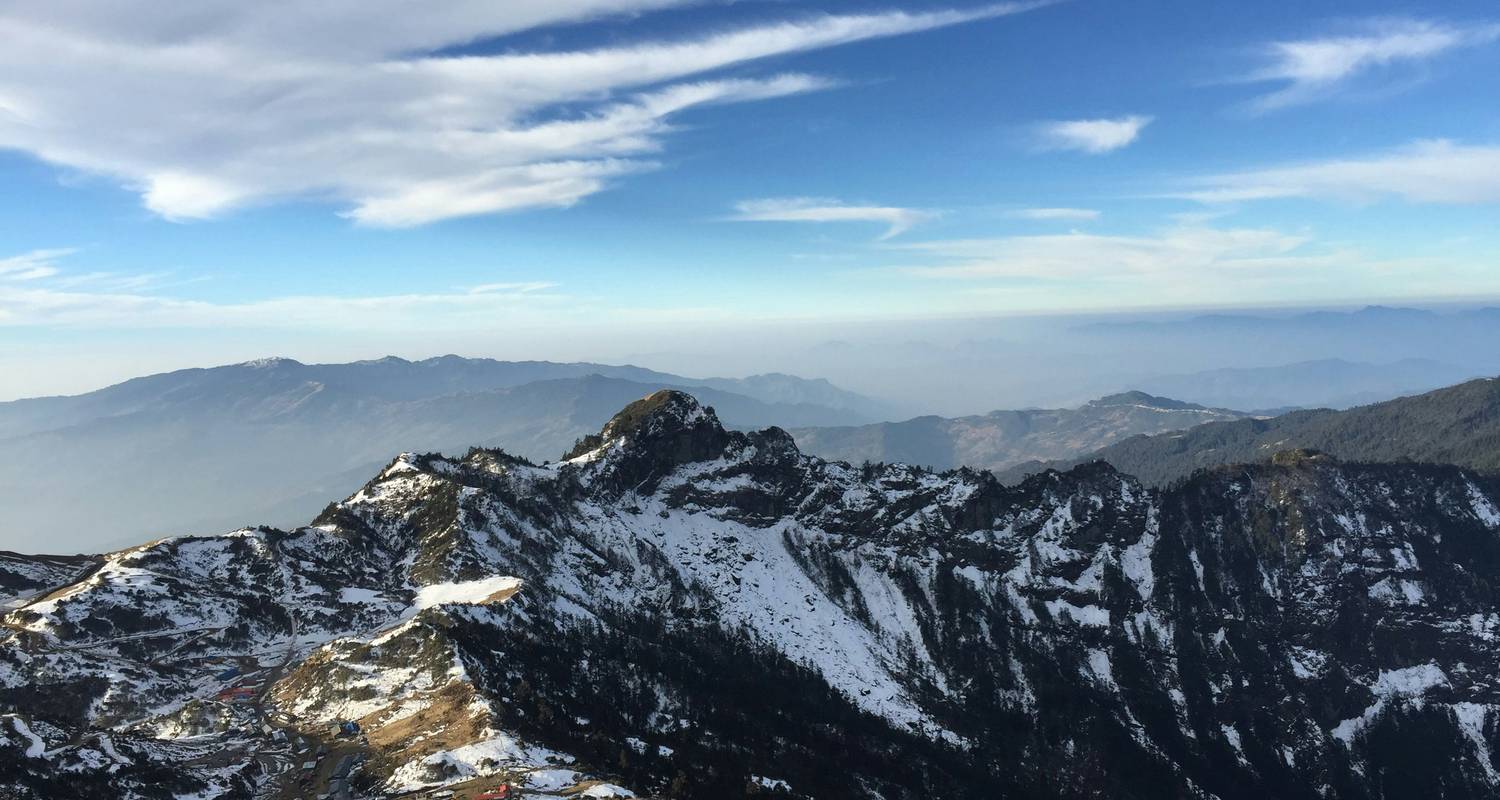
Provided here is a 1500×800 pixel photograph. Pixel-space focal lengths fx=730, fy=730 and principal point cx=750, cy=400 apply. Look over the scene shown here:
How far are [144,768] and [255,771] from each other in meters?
14.9

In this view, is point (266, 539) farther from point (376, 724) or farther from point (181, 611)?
point (376, 724)

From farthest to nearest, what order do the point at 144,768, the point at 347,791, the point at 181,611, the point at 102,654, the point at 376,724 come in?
the point at 181,611 → the point at 102,654 → the point at 376,724 → the point at 347,791 → the point at 144,768

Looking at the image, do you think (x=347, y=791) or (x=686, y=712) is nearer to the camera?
(x=347, y=791)

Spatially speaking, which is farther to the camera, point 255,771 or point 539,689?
point 539,689

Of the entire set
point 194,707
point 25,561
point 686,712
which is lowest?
point 686,712

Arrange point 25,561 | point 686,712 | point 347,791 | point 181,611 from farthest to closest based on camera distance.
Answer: point 25,561 < point 686,712 < point 181,611 < point 347,791

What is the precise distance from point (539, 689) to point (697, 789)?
1585 inches

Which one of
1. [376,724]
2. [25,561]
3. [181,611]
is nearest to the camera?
[376,724]

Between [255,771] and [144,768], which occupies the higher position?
[144,768]

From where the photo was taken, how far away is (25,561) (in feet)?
616

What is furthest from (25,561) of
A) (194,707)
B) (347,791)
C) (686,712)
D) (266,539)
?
(686,712)

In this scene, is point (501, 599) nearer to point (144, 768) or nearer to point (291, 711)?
point (291, 711)

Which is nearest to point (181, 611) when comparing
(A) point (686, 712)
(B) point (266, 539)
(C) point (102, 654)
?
(C) point (102, 654)

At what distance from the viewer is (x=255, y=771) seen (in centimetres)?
10550
